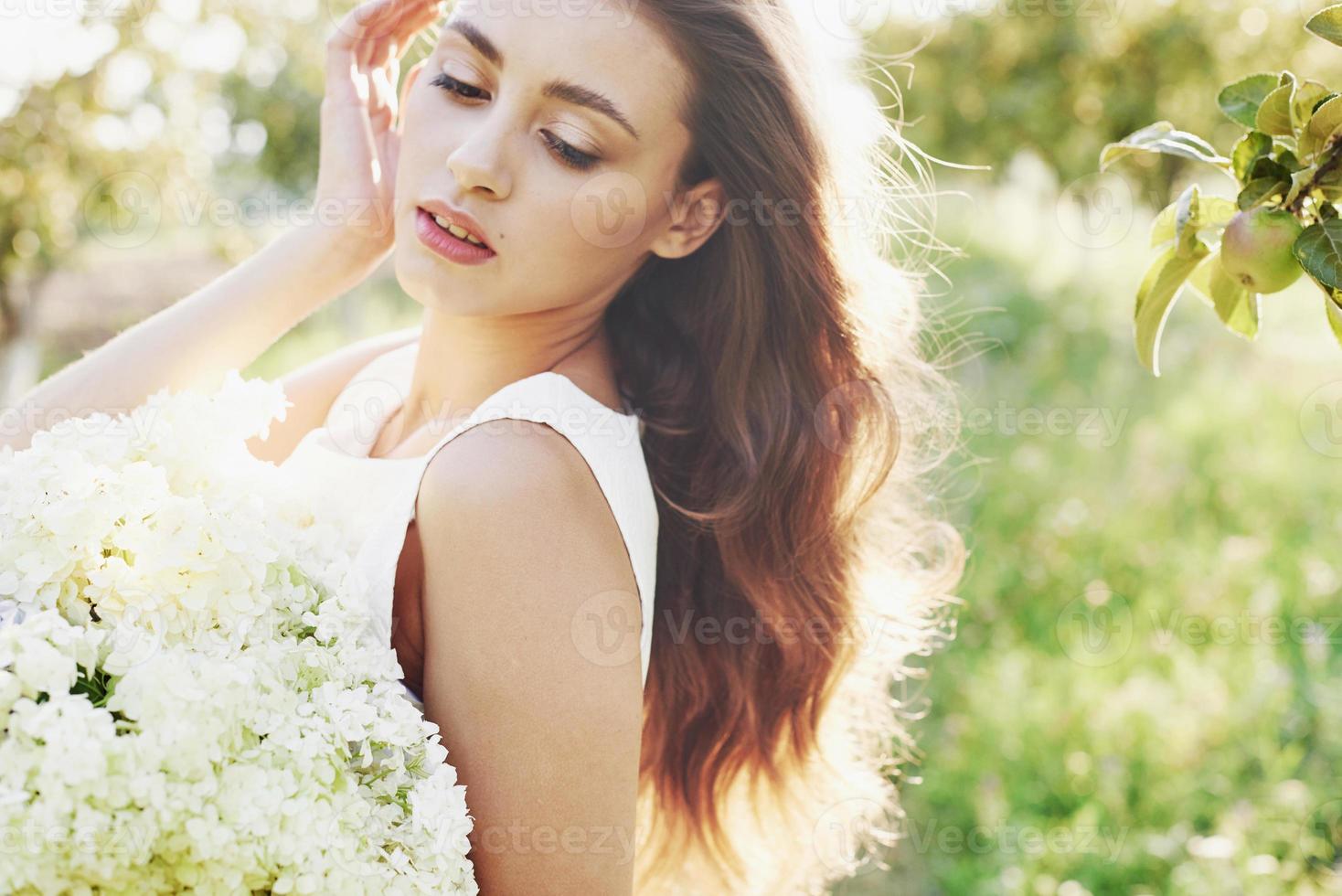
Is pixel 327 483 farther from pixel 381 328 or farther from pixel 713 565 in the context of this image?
pixel 381 328

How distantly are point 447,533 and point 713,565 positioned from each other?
79 cm

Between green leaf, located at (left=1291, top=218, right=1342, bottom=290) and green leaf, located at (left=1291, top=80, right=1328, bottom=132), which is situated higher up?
green leaf, located at (left=1291, top=80, right=1328, bottom=132)

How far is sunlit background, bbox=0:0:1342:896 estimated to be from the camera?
3.63m

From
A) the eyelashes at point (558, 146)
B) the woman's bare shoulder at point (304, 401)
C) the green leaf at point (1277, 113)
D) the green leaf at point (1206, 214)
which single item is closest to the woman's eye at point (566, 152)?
the eyelashes at point (558, 146)

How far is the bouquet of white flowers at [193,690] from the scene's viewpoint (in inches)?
50.2

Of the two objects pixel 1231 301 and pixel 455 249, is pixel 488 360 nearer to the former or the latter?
pixel 455 249

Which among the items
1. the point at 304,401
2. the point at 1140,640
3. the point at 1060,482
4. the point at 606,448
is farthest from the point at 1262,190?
the point at 1060,482

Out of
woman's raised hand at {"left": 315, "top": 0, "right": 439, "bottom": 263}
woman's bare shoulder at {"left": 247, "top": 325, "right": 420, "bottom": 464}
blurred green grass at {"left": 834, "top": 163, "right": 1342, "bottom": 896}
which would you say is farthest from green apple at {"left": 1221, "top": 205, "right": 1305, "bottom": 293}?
blurred green grass at {"left": 834, "top": 163, "right": 1342, "bottom": 896}

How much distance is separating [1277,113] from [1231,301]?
26cm

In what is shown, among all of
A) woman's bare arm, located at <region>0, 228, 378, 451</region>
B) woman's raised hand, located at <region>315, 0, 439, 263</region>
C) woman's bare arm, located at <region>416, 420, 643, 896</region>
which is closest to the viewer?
woman's bare arm, located at <region>416, 420, 643, 896</region>

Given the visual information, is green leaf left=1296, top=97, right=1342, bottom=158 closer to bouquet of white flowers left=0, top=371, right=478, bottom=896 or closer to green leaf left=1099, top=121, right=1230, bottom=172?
green leaf left=1099, top=121, right=1230, bottom=172

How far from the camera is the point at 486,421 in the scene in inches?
73.4
